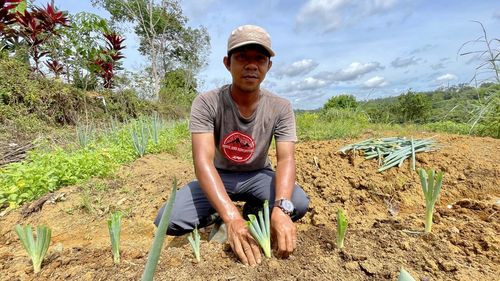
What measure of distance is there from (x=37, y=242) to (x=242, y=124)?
4.24ft

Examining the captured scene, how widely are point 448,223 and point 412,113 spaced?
11561 millimetres

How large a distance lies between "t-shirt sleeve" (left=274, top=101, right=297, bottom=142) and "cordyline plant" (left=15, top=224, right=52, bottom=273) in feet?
4.61

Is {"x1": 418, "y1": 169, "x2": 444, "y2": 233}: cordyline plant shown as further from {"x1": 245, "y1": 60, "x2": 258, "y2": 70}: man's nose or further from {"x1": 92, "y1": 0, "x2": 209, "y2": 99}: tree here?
{"x1": 92, "y1": 0, "x2": 209, "y2": 99}: tree

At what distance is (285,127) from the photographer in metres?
2.21

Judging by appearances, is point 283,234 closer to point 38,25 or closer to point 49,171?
point 49,171

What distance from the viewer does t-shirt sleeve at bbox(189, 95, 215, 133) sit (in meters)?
2.07

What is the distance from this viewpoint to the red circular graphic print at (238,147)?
2.22 metres

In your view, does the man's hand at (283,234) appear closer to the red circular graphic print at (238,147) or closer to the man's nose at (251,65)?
the red circular graphic print at (238,147)

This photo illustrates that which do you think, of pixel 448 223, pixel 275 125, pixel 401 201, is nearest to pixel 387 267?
pixel 448 223

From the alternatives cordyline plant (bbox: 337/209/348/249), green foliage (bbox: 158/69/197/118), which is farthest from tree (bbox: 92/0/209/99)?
cordyline plant (bbox: 337/209/348/249)

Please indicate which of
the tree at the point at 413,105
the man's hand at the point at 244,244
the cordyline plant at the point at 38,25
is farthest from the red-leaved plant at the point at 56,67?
the tree at the point at 413,105

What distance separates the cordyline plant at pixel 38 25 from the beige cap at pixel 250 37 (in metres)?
6.10

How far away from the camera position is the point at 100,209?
2.89m

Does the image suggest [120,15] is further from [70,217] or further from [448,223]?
[448,223]
